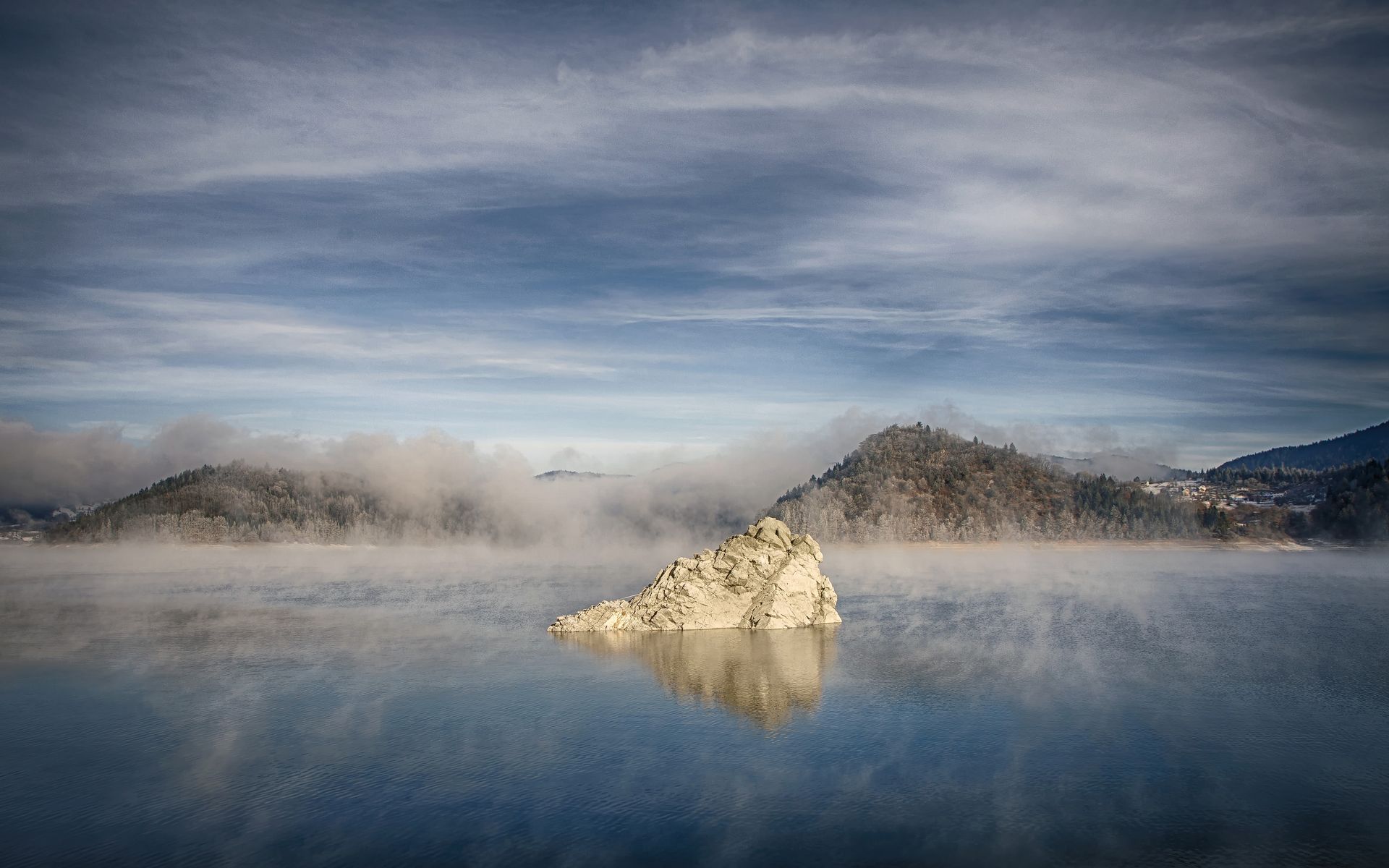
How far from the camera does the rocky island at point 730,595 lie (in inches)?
2995

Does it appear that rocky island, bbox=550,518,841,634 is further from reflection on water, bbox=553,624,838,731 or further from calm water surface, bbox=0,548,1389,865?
calm water surface, bbox=0,548,1389,865

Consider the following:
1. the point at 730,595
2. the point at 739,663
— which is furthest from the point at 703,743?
the point at 730,595

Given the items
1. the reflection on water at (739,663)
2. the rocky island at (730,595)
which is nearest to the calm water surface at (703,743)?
the reflection on water at (739,663)

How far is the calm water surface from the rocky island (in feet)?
7.47

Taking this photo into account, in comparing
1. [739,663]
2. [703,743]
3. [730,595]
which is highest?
[730,595]

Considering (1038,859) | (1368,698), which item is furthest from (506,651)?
(1368,698)

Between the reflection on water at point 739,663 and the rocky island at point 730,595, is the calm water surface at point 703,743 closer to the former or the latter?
the reflection on water at point 739,663

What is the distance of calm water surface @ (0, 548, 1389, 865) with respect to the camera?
3053 centimetres

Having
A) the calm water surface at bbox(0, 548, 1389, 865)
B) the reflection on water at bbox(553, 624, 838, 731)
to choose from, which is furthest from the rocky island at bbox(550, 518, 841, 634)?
the calm water surface at bbox(0, 548, 1389, 865)

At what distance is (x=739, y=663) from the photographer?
6194cm

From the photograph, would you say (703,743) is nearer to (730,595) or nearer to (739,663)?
(739,663)

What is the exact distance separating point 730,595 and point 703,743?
34606 mm

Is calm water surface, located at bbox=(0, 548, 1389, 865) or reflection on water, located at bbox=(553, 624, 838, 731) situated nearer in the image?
calm water surface, located at bbox=(0, 548, 1389, 865)

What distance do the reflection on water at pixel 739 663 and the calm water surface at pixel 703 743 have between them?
33 cm
